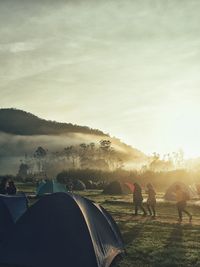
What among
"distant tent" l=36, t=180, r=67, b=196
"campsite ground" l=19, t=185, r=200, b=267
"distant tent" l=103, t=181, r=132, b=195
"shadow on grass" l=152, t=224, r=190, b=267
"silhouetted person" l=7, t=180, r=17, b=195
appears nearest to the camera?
"shadow on grass" l=152, t=224, r=190, b=267

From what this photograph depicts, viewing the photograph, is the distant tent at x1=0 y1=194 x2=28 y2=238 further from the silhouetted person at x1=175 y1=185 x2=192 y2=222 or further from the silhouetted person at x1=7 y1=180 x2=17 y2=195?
the silhouetted person at x1=175 y1=185 x2=192 y2=222

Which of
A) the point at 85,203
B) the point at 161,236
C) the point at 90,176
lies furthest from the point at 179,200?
the point at 90,176

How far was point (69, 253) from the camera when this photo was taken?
12367 millimetres

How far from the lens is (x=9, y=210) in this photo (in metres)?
16.7

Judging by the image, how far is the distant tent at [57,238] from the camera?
12.4 metres

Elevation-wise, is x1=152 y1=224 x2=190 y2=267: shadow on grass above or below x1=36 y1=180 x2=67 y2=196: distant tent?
below

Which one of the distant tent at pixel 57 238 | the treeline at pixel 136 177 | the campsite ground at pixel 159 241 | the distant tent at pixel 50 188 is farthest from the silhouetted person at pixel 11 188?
the treeline at pixel 136 177

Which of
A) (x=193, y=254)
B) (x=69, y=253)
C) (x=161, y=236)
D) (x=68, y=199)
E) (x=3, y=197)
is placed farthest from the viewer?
(x=161, y=236)

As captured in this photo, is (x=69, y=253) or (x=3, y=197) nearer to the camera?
(x=69, y=253)

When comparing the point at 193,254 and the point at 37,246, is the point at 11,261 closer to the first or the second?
the point at 37,246

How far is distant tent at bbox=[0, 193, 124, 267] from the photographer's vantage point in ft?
40.5

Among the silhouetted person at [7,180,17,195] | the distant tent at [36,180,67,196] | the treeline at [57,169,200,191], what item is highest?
the treeline at [57,169,200,191]

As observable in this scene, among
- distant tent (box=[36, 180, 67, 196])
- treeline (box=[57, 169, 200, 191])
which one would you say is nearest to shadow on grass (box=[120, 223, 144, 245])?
distant tent (box=[36, 180, 67, 196])

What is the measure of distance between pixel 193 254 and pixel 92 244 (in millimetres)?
5119
